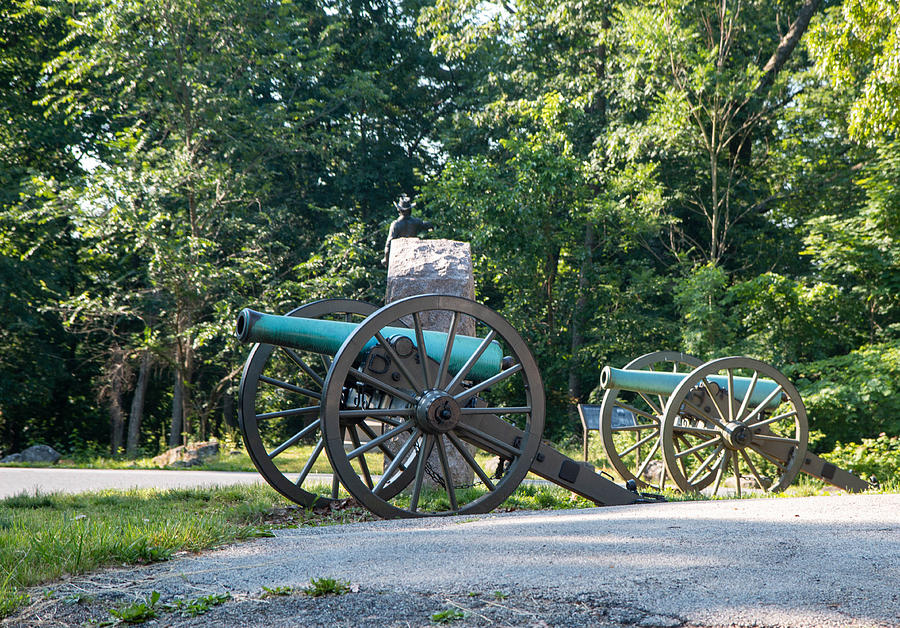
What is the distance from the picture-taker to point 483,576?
3129 millimetres

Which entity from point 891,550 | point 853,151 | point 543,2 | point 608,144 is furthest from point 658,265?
point 891,550

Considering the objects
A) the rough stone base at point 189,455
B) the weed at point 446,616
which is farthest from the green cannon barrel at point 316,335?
the rough stone base at point 189,455

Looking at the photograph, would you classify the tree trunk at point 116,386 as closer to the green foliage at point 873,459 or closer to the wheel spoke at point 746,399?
the wheel spoke at point 746,399

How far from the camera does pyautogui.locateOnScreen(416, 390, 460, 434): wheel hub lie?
18.0ft

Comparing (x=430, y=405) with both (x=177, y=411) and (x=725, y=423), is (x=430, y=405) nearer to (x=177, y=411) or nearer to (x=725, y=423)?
(x=725, y=423)

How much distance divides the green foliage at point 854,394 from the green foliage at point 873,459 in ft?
2.03

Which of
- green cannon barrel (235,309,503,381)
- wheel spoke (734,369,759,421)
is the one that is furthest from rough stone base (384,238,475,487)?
wheel spoke (734,369,759,421)

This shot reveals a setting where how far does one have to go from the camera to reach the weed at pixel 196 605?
2844mm

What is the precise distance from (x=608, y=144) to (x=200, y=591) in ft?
55.0

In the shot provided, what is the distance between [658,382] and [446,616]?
6720mm

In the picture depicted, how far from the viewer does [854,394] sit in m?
12.0

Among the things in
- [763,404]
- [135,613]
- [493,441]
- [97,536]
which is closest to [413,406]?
[493,441]

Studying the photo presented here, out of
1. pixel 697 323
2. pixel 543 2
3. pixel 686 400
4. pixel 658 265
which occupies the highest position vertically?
pixel 543 2

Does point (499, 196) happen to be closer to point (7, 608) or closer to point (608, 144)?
point (608, 144)
